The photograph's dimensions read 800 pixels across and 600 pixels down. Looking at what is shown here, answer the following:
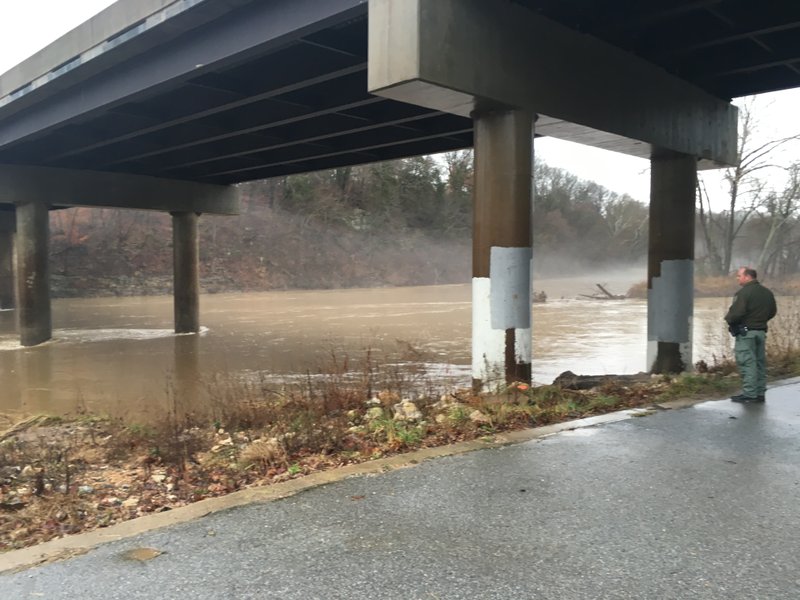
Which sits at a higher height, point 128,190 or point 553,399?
point 128,190

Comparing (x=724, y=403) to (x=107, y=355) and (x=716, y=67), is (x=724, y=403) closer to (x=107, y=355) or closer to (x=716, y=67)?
(x=716, y=67)

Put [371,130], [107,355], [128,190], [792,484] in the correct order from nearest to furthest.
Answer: [792,484]
[371,130]
[107,355]
[128,190]

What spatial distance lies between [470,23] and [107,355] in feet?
45.4

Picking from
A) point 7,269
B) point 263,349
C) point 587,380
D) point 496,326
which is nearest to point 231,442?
point 496,326

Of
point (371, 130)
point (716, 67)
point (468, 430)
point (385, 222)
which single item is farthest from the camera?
point (385, 222)

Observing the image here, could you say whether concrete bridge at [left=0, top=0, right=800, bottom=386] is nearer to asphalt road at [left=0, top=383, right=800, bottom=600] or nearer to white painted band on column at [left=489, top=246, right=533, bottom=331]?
white painted band on column at [left=489, top=246, right=533, bottom=331]

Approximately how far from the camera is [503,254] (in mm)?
7969

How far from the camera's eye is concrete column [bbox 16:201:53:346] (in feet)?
65.1

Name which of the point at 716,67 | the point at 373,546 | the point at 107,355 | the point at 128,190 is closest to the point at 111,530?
the point at 373,546

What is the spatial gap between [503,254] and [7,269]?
32982 mm

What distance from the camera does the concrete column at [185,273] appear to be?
23016 mm

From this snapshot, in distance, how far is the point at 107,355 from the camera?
17219mm

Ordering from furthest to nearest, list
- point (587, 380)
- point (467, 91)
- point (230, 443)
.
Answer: point (587, 380)
point (467, 91)
point (230, 443)

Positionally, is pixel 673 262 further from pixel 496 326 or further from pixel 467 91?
pixel 467 91
